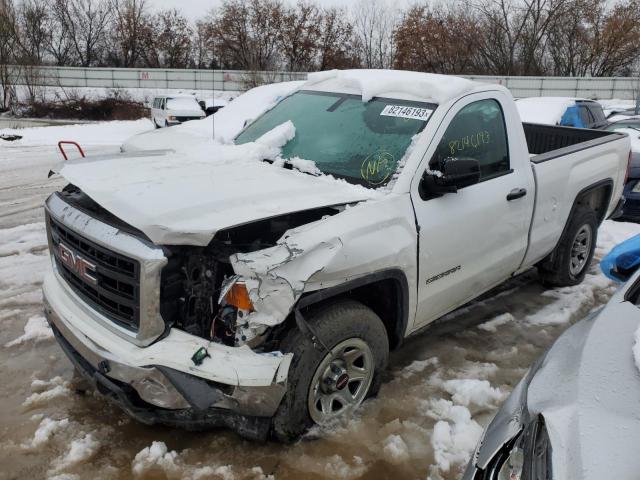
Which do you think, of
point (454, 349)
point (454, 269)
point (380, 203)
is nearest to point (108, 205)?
point (380, 203)

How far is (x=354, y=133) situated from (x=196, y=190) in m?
1.27

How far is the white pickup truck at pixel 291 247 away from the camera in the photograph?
2.58 m

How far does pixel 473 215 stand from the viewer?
3664 mm

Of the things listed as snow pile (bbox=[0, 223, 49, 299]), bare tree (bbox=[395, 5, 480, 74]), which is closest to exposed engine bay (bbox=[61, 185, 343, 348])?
snow pile (bbox=[0, 223, 49, 299])

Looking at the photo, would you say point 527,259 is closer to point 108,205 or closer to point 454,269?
point 454,269

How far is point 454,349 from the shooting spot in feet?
13.9

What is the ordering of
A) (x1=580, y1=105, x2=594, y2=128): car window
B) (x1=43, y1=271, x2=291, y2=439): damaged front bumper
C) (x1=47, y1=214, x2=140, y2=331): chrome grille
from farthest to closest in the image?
(x1=580, y1=105, x2=594, y2=128): car window, (x1=47, y1=214, x2=140, y2=331): chrome grille, (x1=43, y1=271, x2=291, y2=439): damaged front bumper

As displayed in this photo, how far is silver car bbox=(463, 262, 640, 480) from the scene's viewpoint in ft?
5.49

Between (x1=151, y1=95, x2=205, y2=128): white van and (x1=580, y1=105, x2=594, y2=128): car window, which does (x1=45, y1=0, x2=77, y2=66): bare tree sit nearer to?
(x1=151, y1=95, x2=205, y2=128): white van

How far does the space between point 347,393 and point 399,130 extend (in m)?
1.68

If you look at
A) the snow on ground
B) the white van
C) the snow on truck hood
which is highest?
the snow on ground

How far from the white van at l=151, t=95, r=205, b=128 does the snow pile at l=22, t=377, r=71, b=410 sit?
59.5ft

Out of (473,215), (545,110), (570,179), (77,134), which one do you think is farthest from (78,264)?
(77,134)

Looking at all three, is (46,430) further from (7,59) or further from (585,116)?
(7,59)
